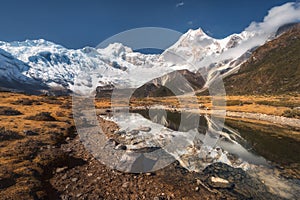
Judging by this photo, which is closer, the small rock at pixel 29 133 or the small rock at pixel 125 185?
the small rock at pixel 125 185

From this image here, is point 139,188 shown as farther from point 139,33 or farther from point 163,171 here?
point 139,33

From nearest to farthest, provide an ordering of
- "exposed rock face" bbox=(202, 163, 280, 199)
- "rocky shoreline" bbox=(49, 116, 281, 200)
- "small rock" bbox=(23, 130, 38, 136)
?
"rocky shoreline" bbox=(49, 116, 281, 200) < "exposed rock face" bbox=(202, 163, 280, 199) < "small rock" bbox=(23, 130, 38, 136)

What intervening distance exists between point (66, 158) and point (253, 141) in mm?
27991

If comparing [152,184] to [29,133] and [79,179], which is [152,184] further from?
[29,133]

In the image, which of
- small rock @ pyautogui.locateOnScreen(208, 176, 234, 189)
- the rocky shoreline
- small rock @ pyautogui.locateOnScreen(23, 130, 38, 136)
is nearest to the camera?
the rocky shoreline

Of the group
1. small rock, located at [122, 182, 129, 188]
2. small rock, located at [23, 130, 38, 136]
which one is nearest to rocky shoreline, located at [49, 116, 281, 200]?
small rock, located at [122, 182, 129, 188]

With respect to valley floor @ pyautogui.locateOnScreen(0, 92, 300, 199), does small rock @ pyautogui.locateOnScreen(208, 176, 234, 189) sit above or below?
above

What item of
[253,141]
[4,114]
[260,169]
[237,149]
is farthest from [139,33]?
[4,114]

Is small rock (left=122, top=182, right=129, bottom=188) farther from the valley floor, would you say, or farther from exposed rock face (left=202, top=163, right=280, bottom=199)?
exposed rock face (left=202, top=163, right=280, bottom=199)

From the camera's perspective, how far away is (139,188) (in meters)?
16.3

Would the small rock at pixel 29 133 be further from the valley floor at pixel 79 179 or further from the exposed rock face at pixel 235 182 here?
the exposed rock face at pixel 235 182

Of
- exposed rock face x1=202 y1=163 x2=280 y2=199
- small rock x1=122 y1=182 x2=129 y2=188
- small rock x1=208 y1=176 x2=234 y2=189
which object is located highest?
small rock x1=208 y1=176 x2=234 y2=189

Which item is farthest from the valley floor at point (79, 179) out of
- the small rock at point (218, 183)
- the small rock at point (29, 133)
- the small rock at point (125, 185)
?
the small rock at point (29, 133)

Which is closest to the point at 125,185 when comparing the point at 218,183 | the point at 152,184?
the point at 152,184
